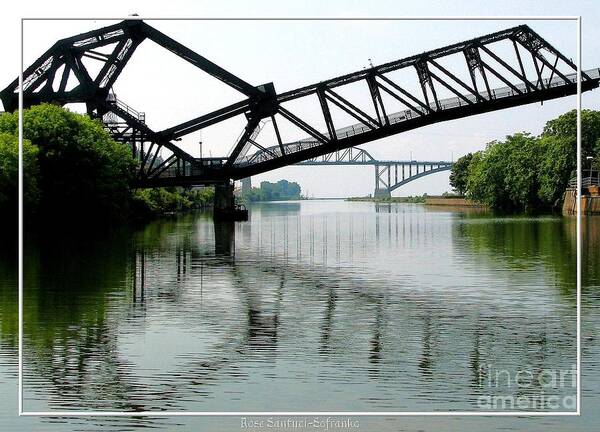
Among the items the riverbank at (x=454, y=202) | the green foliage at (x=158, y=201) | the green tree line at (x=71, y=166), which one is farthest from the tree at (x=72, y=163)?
the riverbank at (x=454, y=202)

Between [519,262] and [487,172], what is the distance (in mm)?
59328

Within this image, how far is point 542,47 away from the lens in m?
39.9

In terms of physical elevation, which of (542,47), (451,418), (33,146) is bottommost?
(451,418)

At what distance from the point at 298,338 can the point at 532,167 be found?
249 ft

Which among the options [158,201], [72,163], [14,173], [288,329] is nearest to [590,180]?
[158,201]

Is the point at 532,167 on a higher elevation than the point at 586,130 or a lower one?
lower

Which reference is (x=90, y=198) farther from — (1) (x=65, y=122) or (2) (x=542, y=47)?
(2) (x=542, y=47)

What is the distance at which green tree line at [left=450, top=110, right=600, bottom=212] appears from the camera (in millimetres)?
85000

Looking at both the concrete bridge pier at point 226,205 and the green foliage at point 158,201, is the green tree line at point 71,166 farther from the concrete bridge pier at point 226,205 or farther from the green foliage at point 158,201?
the green foliage at point 158,201

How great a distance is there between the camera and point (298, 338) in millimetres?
15523

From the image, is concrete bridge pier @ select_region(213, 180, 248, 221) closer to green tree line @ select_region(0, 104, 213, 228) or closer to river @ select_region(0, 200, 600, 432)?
green tree line @ select_region(0, 104, 213, 228)

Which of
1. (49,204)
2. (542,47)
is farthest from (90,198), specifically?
(542,47)

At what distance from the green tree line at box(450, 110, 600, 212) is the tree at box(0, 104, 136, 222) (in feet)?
121

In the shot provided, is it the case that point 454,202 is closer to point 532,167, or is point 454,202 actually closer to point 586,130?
point 532,167
